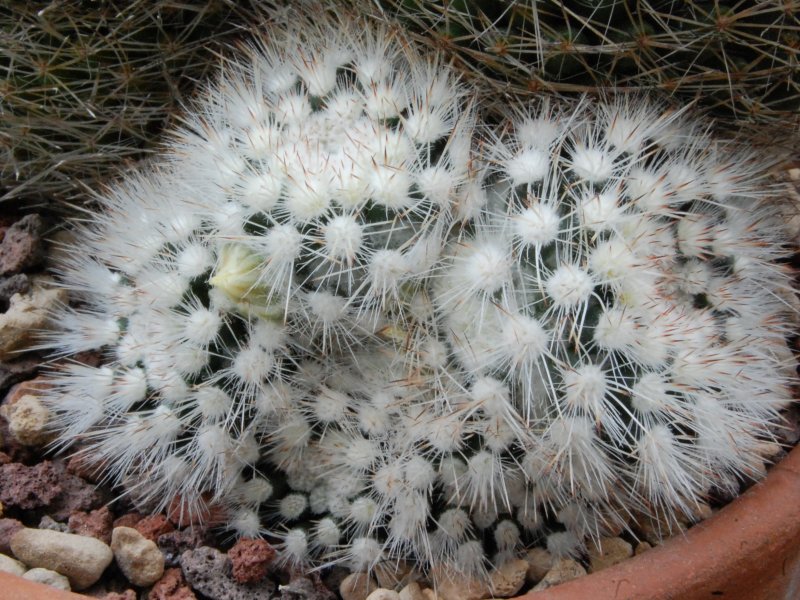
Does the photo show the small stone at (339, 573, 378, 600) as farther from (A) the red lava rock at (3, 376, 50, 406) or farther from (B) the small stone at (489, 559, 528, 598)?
(A) the red lava rock at (3, 376, 50, 406)

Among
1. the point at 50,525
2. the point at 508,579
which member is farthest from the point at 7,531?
the point at 508,579

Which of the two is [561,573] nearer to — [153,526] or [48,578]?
[153,526]

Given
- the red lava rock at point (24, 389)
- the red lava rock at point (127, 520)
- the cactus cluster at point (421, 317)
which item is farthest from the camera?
the red lava rock at point (24, 389)

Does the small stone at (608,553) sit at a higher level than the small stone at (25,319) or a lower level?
lower

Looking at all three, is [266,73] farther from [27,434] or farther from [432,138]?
[27,434]

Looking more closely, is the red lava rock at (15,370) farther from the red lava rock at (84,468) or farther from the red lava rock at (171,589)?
the red lava rock at (171,589)

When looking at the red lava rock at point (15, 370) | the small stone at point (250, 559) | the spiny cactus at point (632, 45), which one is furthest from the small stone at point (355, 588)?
the spiny cactus at point (632, 45)

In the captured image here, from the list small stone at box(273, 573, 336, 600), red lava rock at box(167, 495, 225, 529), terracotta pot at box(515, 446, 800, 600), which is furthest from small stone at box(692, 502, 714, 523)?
red lava rock at box(167, 495, 225, 529)
